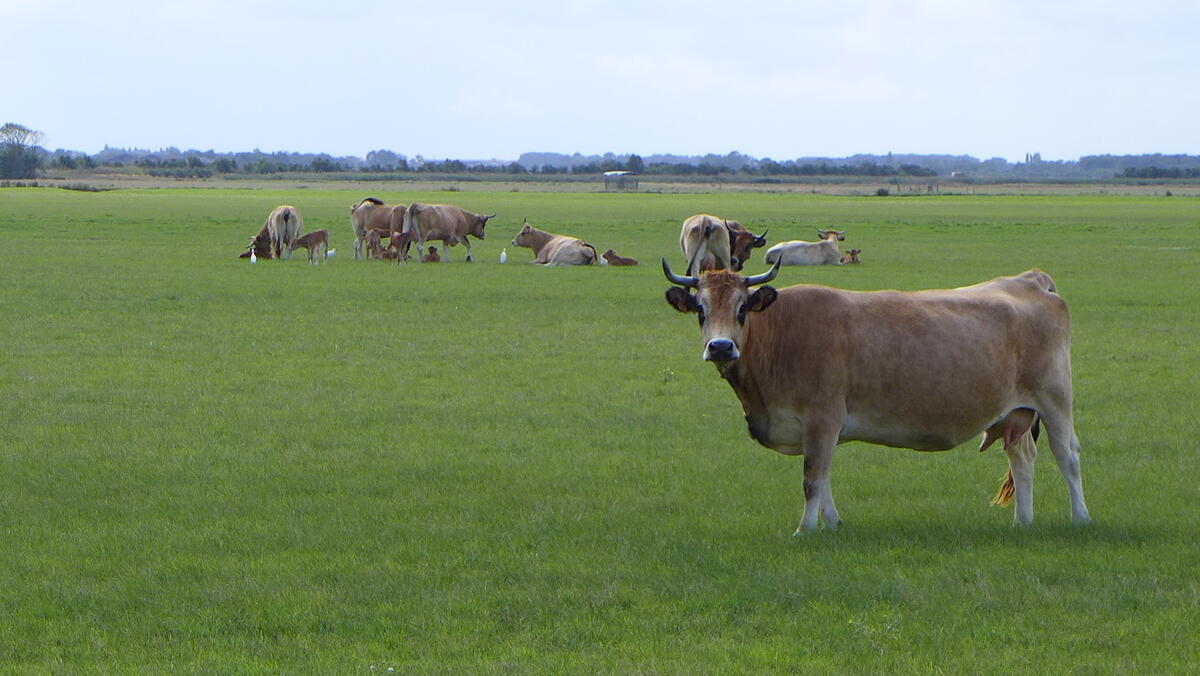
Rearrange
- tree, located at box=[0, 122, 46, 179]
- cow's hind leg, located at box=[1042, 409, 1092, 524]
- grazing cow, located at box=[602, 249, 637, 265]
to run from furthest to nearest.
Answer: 1. tree, located at box=[0, 122, 46, 179]
2. grazing cow, located at box=[602, 249, 637, 265]
3. cow's hind leg, located at box=[1042, 409, 1092, 524]

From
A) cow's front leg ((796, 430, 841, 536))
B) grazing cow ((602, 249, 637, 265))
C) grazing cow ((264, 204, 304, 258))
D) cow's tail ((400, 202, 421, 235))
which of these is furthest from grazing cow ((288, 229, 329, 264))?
cow's front leg ((796, 430, 841, 536))

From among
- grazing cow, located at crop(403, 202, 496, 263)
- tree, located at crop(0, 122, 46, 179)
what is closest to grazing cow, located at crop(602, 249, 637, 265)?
grazing cow, located at crop(403, 202, 496, 263)

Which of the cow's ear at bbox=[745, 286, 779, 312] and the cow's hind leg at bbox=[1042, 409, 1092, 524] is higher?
the cow's ear at bbox=[745, 286, 779, 312]

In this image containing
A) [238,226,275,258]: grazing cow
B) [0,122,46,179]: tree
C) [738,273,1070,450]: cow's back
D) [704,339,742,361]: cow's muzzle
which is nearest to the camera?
[704,339,742,361]: cow's muzzle

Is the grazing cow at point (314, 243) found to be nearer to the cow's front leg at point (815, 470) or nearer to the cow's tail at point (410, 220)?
the cow's tail at point (410, 220)

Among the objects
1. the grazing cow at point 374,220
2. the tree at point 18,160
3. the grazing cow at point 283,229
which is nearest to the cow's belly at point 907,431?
the grazing cow at point 283,229

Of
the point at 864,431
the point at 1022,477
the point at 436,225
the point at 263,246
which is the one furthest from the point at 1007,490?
the point at 436,225

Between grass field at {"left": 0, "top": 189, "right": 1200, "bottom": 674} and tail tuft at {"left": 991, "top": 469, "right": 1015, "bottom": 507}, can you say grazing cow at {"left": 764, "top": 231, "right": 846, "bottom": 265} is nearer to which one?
grass field at {"left": 0, "top": 189, "right": 1200, "bottom": 674}

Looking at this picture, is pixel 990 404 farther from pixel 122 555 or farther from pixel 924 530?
pixel 122 555

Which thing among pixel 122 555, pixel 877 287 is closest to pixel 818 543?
pixel 122 555

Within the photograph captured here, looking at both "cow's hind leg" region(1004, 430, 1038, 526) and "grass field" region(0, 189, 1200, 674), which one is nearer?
"grass field" region(0, 189, 1200, 674)

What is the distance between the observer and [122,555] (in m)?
8.95

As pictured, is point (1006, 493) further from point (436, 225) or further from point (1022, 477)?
point (436, 225)

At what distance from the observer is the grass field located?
24.1 feet
